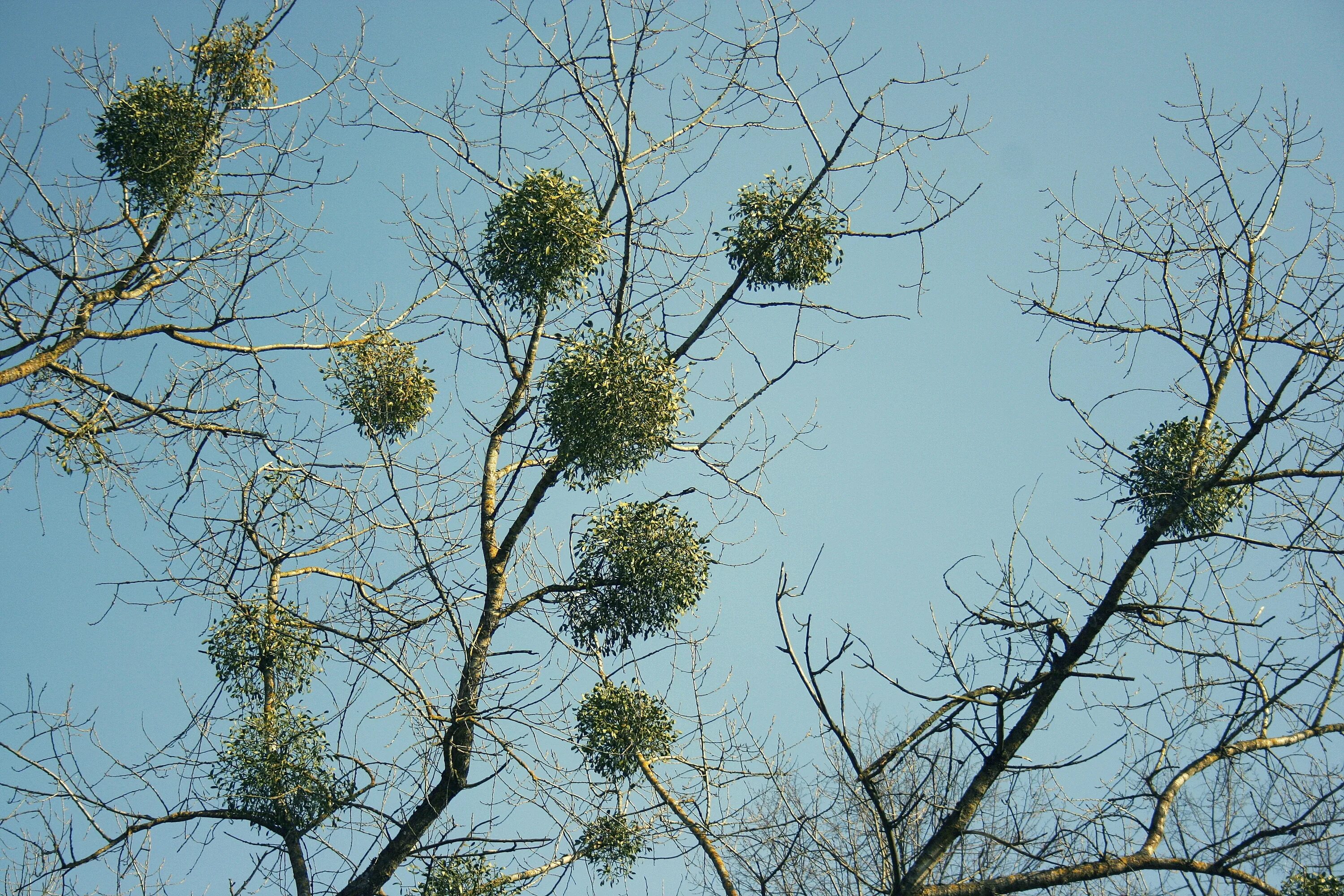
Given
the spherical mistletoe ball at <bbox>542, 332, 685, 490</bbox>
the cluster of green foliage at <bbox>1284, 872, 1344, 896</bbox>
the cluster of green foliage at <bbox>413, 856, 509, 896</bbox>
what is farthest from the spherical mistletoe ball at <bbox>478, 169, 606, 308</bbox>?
the cluster of green foliage at <bbox>1284, 872, 1344, 896</bbox>

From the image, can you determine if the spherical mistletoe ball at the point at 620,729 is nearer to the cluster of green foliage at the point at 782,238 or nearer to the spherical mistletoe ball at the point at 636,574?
the spherical mistletoe ball at the point at 636,574

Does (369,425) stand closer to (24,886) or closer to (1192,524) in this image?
(24,886)

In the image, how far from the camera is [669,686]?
5543mm

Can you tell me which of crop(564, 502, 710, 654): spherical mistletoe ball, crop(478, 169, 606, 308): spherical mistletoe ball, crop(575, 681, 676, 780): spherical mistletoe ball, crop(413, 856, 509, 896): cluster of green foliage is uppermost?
crop(478, 169, 606, 308): spherical mistletoe ball

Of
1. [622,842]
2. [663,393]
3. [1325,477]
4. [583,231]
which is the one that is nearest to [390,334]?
[583,231]

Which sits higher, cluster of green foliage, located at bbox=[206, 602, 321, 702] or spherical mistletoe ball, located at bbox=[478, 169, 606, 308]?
spherical mistletoe ball, located at bbox=[478, 169, 606, 308]

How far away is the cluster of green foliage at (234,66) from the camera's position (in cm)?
594

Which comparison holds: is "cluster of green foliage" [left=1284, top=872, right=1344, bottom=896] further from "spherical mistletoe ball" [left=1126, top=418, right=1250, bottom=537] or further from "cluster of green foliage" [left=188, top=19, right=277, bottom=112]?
"cluster of green foliage" [left=188, top=19, right=277, bottom=112]

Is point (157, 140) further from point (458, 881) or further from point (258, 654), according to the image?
point (458, 881)

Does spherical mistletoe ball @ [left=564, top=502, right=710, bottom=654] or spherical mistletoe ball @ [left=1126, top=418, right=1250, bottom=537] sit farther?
spherical mistletoe ball @ [left=564, top=502, right=710, bottom=654]

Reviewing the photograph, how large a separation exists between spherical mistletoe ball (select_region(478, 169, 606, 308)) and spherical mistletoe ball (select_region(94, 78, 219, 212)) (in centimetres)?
177

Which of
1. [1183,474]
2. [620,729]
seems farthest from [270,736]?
[1183,474]

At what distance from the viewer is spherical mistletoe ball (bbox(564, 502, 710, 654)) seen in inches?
220

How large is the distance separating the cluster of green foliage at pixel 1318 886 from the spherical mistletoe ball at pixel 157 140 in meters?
6.99
